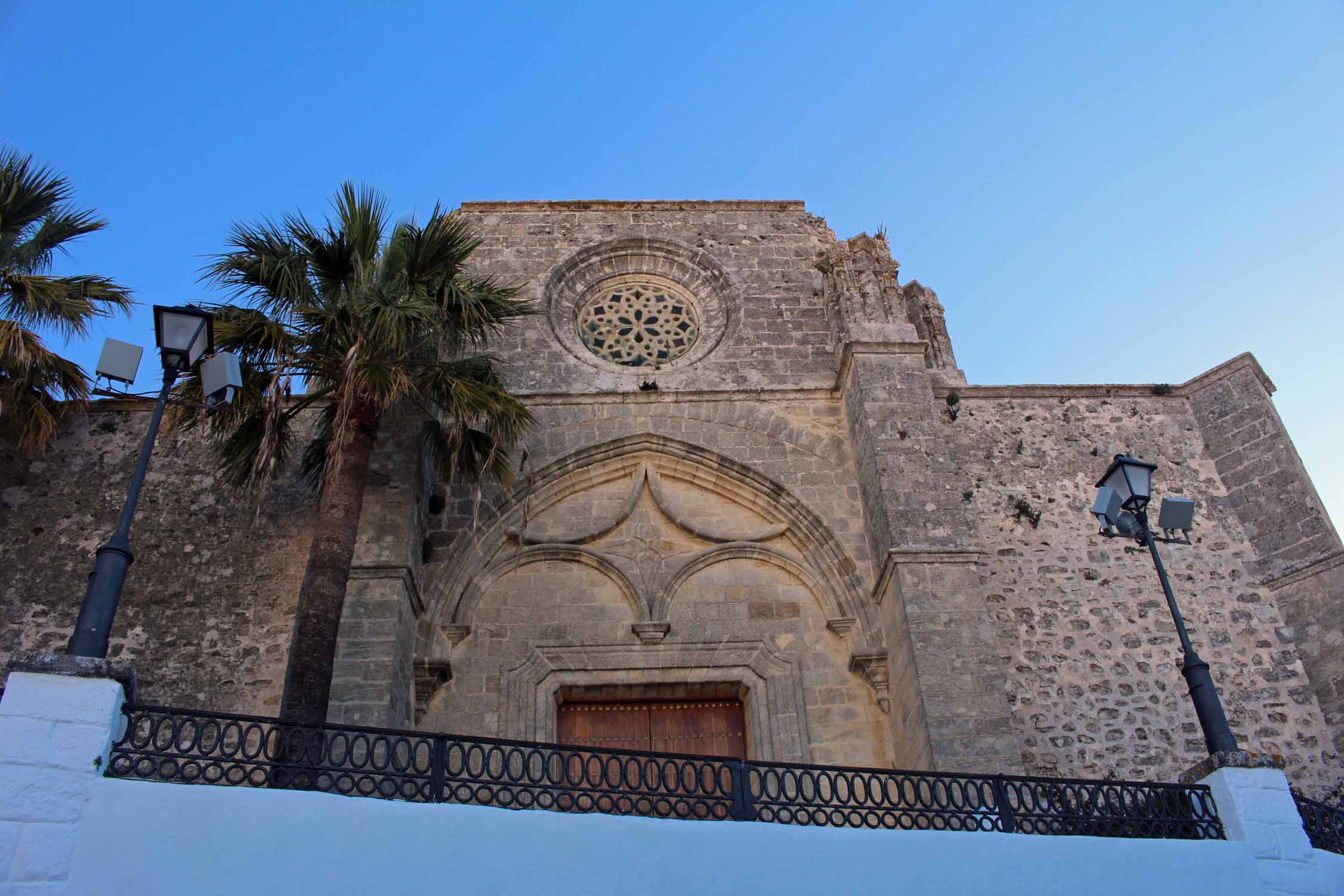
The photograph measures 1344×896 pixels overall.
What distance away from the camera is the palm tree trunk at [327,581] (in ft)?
24.8

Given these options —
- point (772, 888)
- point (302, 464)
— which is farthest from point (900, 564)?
point (302, 464)

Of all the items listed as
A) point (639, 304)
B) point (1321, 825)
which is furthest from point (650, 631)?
point (1321, 825)

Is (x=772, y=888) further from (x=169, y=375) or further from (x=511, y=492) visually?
(x=511, y=492)

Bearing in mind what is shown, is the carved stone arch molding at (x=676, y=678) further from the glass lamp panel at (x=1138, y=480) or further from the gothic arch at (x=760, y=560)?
the glass lamp panel at (x=1138, y=480)

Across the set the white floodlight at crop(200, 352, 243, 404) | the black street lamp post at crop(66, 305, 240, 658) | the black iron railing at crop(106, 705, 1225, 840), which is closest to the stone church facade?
the black iron railing at crop(106, 705, 1225, 840)

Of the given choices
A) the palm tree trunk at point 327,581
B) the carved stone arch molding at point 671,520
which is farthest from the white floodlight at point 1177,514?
the palm tree trunk at point 327,581

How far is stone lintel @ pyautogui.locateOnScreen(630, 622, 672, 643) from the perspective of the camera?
979 centimetres

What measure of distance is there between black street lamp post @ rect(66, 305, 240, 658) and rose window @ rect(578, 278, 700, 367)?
5.78 metres

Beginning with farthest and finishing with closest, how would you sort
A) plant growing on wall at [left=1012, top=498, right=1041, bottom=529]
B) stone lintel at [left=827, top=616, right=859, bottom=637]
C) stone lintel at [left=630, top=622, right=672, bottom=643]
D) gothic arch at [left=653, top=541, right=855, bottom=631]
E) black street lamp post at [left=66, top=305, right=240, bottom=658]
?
1. plant growing on wall at [left=1012, top=498, right=1041, bottom=529]
2. gothic arch at [left=653, top=541, right=855, bottom=631]
3. stone lintel at [left=827, top=616, right=859, bottom=637]
4. stone lintel at [left=630, top=622, right=672, bottom=643]
5. black street lamp post at [left=66, top=305, right=240, bottom=658]

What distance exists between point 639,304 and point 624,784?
7.39 metres

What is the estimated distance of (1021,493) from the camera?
11000mm

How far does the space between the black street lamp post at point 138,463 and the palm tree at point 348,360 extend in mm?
1559

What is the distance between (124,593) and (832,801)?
671 cm

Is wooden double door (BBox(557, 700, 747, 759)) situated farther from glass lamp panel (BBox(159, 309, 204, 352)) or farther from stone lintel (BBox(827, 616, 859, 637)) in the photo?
glass lamp panel (BBox(159, 309, 204, 352))
